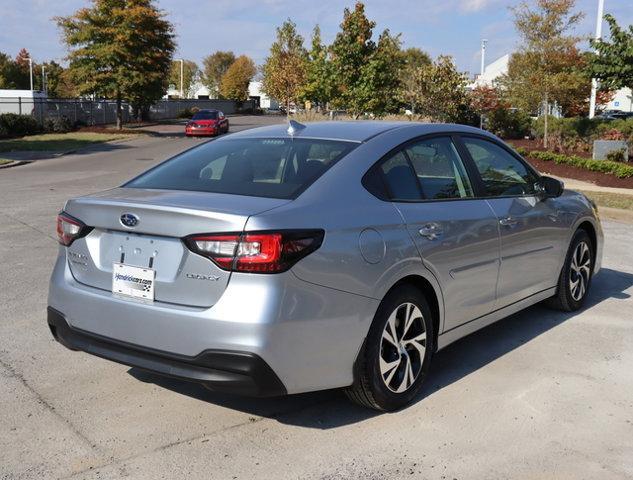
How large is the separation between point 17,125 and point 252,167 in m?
32.5

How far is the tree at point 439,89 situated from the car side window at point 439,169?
2298cm

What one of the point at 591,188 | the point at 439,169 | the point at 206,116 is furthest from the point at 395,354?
the point at 206,116

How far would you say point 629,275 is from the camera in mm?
7887

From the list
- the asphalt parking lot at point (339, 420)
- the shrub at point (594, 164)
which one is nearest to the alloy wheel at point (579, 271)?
the asphalt parking lot at point (339, 420)

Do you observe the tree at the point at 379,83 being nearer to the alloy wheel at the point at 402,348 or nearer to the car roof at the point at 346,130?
the car roof at the point at 346,130

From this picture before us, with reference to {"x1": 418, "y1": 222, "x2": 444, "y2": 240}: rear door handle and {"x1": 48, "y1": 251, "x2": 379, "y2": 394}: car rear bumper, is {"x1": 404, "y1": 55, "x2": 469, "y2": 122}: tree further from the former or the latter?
{"x1": 48, "y1": 251, "x2": 379, "y2": 394}: car rear bumper

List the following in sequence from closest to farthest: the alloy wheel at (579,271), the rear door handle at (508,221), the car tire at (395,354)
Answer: the car tire at (395,354) → the rear door handle at (508,221) → the alloy wheel at (579,271)

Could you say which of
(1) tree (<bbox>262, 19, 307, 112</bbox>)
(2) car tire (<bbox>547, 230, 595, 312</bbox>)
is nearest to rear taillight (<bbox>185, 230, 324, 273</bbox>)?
(2) car tire (<bbox>547, 230, 595, 312</bbox>)

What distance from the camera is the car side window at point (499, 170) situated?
509 cm

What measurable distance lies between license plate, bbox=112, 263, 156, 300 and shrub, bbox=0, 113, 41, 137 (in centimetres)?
3176

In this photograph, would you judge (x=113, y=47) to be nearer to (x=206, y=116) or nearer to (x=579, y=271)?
(x=206, y=116)

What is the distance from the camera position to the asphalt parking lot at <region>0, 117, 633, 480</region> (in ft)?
11.4

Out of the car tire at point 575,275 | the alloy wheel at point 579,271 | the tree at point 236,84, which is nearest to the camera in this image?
the car tire at point 575,275

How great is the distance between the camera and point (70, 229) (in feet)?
13.2
